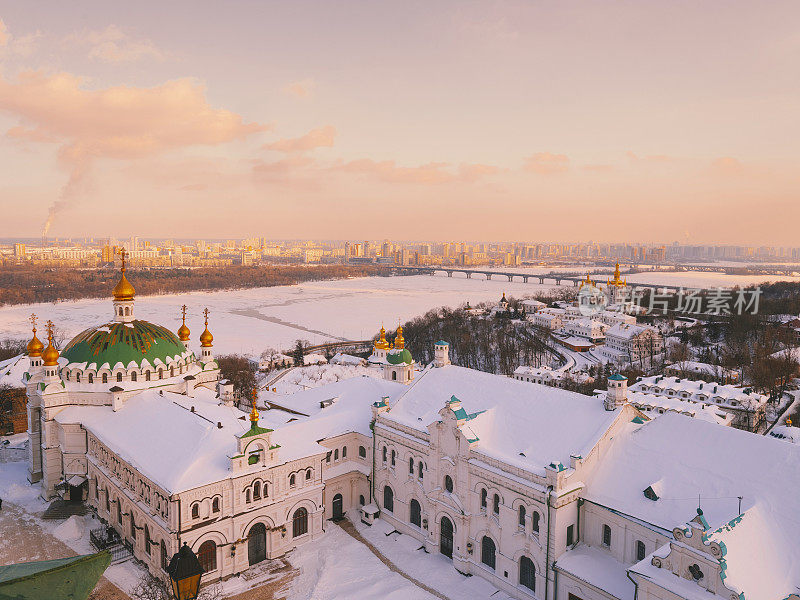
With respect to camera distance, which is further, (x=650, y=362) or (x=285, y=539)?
(x=650, y=362)

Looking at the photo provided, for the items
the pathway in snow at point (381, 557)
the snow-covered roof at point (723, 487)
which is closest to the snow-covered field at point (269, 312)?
the pathway in snow at point (381, 557)

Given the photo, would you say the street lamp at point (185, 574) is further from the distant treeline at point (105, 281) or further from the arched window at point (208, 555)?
the distant treeline at point (105, 281)

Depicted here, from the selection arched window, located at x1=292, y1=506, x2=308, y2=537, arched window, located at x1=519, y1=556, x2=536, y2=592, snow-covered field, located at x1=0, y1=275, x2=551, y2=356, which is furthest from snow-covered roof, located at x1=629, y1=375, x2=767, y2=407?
snow-covered field, located at x1=0, y1=275, x2=551, y2=356

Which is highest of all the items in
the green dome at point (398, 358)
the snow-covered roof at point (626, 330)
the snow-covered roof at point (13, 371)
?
the green dome at point (398, 358)

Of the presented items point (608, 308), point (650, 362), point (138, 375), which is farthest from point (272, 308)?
point (138, 375)

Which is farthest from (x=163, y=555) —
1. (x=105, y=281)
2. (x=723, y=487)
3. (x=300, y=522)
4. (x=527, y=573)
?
(x=105, y=281)

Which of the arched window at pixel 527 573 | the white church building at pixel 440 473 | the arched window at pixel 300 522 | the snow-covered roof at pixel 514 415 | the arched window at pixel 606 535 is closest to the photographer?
the white church building at pixel 440 473

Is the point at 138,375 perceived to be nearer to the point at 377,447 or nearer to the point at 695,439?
the point at 377,447
